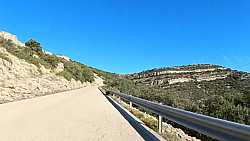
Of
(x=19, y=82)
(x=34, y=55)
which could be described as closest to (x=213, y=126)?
(x=19, y=82)

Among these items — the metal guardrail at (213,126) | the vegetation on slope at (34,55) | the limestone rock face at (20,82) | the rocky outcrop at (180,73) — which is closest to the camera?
the metal guardrail at (213,126)

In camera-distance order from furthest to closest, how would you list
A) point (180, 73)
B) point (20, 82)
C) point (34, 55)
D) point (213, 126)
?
point (180, 73) < point (34, 55) < point (20, 82) < point (213, 126)

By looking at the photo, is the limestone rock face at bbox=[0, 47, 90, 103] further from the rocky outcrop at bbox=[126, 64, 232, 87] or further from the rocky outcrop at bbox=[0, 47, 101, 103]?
the rocky outcrop at bbox=[126, 64, 232, 87]

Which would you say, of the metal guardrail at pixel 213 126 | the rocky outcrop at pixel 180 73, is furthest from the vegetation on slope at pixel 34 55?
the metal guardrail at pixel 213 126

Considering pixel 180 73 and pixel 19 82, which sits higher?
pixel 180 73

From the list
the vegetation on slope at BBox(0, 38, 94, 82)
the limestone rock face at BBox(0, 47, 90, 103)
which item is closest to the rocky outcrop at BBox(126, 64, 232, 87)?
the vegetation on slope at BBox(0, 38, 94, 82)

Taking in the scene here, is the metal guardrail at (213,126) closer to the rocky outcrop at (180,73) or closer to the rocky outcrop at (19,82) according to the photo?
the rocky outcrop at (19,82)

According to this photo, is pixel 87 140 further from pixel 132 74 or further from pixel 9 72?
pixel 132 74

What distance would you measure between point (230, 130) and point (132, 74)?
135 m

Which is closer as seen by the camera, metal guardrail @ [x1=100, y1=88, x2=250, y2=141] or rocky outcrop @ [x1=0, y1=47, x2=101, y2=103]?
metal guardrail @ [x1=100, y1=88, x2=250, y2=141]

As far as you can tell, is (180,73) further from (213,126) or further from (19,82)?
(213,126)

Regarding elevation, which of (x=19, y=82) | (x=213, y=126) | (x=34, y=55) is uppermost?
(x=34, y=55)

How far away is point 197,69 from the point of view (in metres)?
99.8

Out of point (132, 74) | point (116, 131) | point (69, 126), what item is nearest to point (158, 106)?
point (116, 131)
